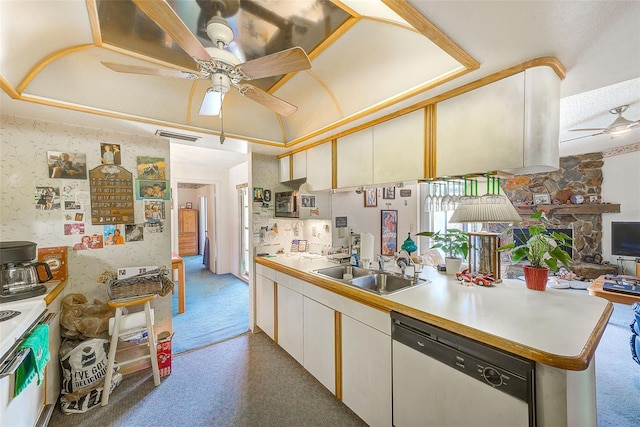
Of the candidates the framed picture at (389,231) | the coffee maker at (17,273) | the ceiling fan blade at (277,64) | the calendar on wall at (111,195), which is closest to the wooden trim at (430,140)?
the ceiling fan blade at (277,64)

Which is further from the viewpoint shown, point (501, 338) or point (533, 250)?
point (533, 250)

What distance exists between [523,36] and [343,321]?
6.31 feet

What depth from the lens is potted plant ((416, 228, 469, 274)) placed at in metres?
1.99

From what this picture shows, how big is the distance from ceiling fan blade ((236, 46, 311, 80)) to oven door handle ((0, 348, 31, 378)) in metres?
1.79

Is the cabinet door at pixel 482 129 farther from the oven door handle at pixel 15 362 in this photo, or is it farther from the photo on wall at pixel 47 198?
the photo on wall at pixel 47 198

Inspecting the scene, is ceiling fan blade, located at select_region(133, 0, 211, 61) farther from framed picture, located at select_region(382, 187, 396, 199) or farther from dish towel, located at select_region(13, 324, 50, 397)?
framed picture, located at select_region(382, 187, 396, 199)

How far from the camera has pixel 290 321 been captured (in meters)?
2.50

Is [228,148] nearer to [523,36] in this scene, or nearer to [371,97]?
[371,97]

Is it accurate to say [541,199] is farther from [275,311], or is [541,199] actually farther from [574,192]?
[275,311]

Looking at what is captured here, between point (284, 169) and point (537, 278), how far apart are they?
2717mm

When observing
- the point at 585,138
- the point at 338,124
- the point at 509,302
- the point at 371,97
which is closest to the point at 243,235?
the point at 338,124

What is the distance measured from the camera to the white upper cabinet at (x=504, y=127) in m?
1.35

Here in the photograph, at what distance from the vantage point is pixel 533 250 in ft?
5.41

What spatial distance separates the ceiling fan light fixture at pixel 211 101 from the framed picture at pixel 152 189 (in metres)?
1.22
